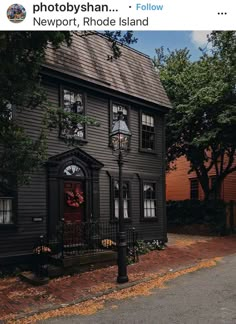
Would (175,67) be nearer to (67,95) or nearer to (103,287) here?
(67,95)

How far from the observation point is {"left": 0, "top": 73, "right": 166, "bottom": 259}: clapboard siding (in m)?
10.9

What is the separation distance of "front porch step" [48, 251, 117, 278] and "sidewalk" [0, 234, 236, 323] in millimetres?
218

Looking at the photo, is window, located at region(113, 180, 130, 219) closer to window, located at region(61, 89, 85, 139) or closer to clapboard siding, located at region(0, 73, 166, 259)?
clapboard siding, located at region(0, 73, 166, 259)

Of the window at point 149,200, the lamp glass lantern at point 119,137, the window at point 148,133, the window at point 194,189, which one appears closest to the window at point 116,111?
the window at point 148,133

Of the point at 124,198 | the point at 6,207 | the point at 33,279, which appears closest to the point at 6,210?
the point at 6,207

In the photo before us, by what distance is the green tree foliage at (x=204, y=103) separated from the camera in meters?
17.7

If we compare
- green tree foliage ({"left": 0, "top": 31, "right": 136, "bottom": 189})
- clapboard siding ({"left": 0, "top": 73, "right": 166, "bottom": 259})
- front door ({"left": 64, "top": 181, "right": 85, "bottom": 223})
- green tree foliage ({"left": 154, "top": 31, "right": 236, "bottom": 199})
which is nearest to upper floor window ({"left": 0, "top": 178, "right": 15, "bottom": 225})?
clapboard siding ({"left": 0, "top": 73, "right": 166, "bottom": 259})

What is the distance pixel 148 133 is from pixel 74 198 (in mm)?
4834

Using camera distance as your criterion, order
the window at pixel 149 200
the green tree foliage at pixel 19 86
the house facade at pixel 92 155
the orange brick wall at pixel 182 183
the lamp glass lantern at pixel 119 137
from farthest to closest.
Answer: the orange brick wall at pixel 182 183 → the window at pixel 149 200 → the house facade at pixel 92 155 → the lamp glass lantern at pixel 119 137 → the green tree foliage at pixel 19 86

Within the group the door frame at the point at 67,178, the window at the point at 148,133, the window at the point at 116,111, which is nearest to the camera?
the door frame at the point at 67,178

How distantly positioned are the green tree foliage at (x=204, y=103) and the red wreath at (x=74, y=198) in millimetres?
7839

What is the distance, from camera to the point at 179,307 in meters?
7.16

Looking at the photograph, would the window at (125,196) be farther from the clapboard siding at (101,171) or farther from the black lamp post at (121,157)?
the black lamp post at (121,157)
